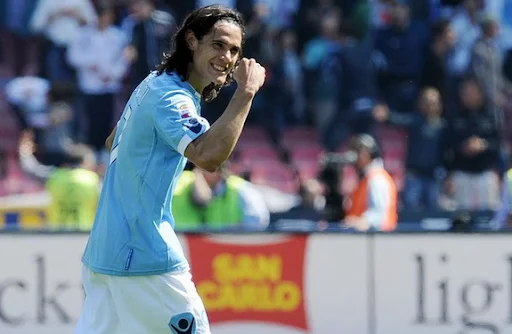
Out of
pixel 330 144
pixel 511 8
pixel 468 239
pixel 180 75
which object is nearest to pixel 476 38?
pixel 511 8

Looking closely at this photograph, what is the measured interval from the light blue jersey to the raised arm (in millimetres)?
195

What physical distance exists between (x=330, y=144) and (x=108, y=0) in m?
3.02

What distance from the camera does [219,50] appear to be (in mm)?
4191

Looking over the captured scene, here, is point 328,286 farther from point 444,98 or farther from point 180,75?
point 444,98

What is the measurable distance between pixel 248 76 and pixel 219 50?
8.5 inches

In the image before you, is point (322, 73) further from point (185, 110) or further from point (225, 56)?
point (185, 110)

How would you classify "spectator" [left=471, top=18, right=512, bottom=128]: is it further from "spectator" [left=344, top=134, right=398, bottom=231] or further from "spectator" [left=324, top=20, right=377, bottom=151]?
"spectator" [left=344, top=134, right=398, bottom=231]

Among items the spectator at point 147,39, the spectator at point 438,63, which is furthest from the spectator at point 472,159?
the spectator at point 147,39

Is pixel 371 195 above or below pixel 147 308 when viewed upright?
above

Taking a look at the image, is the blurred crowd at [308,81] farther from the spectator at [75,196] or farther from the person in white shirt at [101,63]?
the spectator at [75,196]

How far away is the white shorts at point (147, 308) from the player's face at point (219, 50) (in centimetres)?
78

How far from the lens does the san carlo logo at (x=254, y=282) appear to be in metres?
8.02

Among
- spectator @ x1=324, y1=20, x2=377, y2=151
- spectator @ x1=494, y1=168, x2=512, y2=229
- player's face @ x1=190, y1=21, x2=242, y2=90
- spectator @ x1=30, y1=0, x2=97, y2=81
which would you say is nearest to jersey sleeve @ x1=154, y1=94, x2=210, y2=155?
player's face @ x1=190, y1=21, x2=242, y2=90

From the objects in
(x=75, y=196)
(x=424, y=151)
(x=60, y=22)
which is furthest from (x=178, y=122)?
(x=60, y=22)
